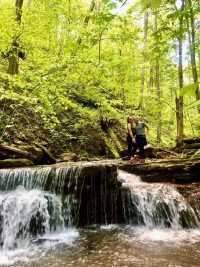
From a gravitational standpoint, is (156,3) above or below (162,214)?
above

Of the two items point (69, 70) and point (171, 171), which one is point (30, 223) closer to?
point (171, 171)

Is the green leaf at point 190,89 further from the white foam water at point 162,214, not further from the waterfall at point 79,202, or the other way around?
the waterfall at point 79,202

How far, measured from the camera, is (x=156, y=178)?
944 centimetres

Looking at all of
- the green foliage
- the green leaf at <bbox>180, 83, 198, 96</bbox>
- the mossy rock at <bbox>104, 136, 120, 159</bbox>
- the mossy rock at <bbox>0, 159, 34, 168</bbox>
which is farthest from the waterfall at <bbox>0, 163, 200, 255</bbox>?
the green leaf at <bbox>180, 83, 198, 96</bbox>

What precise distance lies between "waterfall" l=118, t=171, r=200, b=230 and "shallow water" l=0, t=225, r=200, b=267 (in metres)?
0.40

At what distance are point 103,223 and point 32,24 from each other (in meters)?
9.76

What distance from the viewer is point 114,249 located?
19.1 ft

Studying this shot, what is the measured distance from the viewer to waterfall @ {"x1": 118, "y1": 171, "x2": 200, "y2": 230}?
7.73 meters

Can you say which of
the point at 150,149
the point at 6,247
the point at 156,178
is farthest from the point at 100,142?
the point at 6,247

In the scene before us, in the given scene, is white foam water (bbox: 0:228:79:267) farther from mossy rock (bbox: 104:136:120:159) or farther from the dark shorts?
mossy rock (bbox: 104:136:120:159)

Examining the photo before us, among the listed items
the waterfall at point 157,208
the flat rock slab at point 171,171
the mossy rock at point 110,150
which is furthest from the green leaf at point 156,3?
the mossy rock at point 110,150

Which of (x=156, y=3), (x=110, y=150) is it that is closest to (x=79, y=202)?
(x=110, y=150)

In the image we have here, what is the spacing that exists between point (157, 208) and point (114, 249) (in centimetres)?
260

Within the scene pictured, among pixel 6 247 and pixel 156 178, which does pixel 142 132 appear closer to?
pixel 156 178
